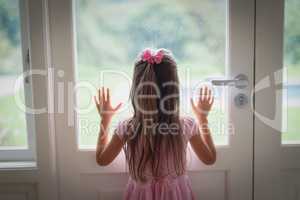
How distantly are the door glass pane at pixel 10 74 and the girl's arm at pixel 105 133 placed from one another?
403mm

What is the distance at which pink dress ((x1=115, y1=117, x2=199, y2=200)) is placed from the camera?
49.0 inches

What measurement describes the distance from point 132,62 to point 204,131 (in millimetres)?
444

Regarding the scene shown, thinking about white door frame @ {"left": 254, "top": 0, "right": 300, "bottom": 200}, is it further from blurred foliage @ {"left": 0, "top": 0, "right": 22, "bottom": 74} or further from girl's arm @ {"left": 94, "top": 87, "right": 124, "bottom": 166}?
blurred foliage @ {"left": 0, "top": 0, "right": 22, "bottom": 74}

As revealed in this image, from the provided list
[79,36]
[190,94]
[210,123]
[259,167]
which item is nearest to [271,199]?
[259,167]

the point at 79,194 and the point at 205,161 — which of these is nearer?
the point at 205,161

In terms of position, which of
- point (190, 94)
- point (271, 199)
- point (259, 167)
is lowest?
point (271, 199)

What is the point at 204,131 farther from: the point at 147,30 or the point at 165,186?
the point at 147,30

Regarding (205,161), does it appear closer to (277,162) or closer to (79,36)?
(277,162)

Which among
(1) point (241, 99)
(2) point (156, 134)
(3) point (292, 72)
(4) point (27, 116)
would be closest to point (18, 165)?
(4) point (27, 116)

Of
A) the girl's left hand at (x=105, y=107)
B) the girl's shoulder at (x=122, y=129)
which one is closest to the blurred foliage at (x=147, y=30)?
the girl's left hand at (x=105, y=107)

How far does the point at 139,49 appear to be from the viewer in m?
1.37

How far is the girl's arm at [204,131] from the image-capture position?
1.30 metres

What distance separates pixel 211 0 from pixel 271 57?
0.37 m

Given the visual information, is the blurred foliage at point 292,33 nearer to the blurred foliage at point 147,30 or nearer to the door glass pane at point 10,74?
the blurred foliage at point 147,30
